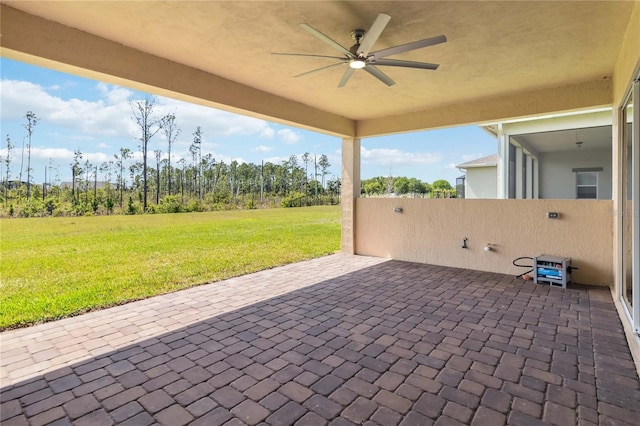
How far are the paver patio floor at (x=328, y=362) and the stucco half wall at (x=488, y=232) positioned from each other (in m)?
0.88

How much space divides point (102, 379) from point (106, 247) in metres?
5.72

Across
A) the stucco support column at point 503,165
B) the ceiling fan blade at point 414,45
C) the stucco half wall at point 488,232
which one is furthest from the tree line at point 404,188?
the ceiling fan blade at point 414,45

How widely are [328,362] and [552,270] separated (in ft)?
12.3

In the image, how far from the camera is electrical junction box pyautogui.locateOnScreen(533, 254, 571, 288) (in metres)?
4.46

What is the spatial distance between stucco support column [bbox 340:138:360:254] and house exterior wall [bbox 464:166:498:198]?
5.08m

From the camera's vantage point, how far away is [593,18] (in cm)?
277

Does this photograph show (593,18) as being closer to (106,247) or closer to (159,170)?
(106,247)

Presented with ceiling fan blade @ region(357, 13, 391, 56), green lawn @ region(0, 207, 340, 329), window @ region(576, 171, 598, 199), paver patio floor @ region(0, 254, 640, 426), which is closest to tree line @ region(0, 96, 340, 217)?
green lawn @ region(0, 207, 340, 329)

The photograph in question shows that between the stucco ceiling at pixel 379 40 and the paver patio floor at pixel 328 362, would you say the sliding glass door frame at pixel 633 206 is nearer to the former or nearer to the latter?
the paver patio floor at pixel 328 362

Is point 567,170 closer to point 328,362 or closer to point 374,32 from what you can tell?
point 374,32

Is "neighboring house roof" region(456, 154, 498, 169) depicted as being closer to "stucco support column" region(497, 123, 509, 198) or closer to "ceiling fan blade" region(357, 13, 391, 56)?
"stucco support column" region(497, 123, 509, 198)

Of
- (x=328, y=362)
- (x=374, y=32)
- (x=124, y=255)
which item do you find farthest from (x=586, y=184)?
(x=124, y=255)

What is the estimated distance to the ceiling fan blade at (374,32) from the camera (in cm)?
232

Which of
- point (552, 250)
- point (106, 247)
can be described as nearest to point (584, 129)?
point (552, 250)
